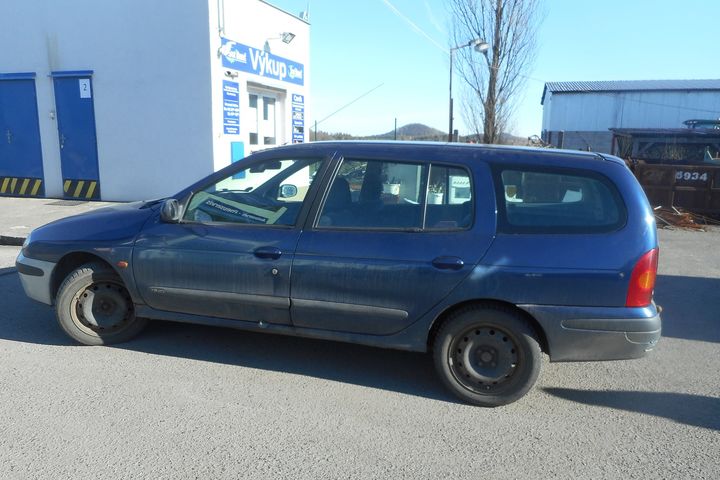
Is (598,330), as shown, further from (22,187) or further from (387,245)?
(22,187)

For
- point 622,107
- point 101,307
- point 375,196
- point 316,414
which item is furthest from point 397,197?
point 622,107

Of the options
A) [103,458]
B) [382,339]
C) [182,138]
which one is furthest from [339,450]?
[182,138]

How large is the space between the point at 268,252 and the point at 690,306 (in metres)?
4.84

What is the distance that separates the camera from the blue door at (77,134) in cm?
1241

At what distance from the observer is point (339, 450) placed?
3.18 meters

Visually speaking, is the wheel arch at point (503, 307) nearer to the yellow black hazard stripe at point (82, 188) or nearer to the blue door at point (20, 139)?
the yellow black hazard stripe at point (82, 188)

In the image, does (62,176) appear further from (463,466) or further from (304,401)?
(463,466)

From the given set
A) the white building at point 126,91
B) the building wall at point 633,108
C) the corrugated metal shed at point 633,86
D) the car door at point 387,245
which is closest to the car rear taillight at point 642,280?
the car door at point 387,245

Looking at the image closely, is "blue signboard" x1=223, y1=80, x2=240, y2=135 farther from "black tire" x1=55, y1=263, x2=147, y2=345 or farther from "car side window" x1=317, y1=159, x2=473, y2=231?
"car side window" x1=317, y1=159, x2=473, y2=231

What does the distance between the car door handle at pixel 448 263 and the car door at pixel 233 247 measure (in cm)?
104

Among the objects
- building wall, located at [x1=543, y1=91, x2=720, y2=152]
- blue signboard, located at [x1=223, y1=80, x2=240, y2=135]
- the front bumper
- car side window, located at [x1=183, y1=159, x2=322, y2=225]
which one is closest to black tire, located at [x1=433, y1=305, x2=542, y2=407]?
car side window, located at [x1=183, y1=159, x2=322, y2=225]

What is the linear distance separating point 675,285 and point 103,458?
6668 millimetres

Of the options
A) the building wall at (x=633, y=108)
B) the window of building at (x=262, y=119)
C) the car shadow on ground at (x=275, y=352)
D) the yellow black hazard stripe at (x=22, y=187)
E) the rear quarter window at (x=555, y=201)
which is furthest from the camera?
the building wall at (x=633, y=108)

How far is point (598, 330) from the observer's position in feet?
11.7
